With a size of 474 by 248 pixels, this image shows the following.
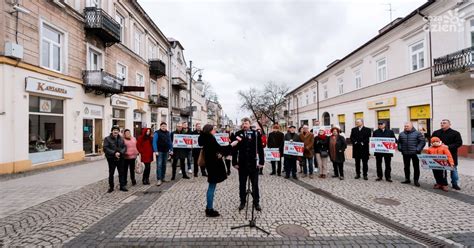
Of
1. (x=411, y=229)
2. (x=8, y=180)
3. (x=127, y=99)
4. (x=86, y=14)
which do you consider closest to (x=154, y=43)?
(x=127, y=99)

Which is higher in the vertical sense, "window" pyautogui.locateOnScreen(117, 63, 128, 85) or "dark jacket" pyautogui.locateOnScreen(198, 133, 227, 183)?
"window" pyautogui.locateOnScreen(117, 63, 128, 85)

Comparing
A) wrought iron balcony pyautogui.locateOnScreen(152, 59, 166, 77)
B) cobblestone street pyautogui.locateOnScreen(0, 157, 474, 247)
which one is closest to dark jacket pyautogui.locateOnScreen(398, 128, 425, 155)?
cobblestone street pyautogui.locateOnScreen(0, 157, 474, 247)

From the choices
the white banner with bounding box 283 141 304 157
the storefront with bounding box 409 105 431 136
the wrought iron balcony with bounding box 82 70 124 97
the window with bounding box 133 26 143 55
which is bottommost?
the white banner with bounding box 283 141 304 157

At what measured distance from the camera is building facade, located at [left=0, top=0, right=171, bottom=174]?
370 inches

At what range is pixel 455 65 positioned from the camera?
1208cm

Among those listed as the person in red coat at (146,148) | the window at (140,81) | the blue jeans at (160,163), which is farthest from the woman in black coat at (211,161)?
the window at (140,81)

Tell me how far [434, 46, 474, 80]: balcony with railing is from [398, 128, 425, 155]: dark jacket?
7.80m

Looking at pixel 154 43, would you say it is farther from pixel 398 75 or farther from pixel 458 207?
pixel 458 207

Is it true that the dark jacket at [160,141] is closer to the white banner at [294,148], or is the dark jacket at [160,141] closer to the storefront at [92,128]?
the white banner at [294,148]

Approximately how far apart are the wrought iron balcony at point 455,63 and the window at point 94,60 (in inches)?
796

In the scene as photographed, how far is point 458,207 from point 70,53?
16.6 meters

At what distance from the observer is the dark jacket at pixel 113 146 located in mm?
6430

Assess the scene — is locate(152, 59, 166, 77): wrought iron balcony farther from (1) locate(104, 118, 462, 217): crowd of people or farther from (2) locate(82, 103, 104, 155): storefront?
(1) locate(104, 118, 462, 217): crowd of people

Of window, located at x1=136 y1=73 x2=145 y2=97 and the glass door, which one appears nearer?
the glass door
